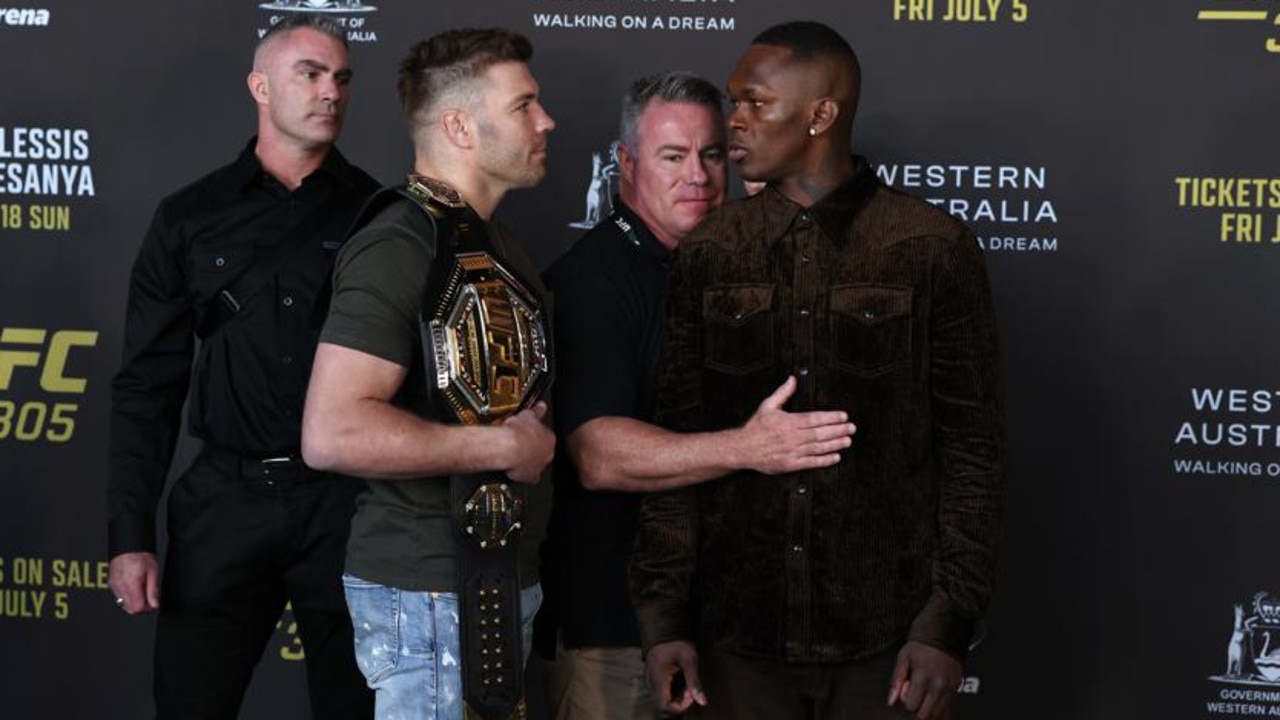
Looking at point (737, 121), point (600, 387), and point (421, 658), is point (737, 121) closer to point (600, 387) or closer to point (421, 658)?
point (600, 387)

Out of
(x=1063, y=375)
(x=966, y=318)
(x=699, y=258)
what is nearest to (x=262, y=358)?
(x=699, y=258)

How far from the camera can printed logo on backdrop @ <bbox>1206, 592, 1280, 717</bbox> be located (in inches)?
153

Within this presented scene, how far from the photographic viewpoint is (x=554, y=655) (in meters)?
3.05

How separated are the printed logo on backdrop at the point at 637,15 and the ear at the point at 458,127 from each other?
1.49 metres

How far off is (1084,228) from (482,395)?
192 cm

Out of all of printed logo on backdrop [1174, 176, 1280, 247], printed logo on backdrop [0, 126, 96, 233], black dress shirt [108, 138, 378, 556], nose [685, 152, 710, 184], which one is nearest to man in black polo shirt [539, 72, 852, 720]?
nose [685, 152, 710, 184]

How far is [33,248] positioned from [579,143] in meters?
1.42

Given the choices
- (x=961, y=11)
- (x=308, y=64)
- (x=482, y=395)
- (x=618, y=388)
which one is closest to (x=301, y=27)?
(x=308, y=64)

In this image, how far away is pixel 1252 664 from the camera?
391cm

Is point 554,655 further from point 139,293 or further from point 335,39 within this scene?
point 335,39

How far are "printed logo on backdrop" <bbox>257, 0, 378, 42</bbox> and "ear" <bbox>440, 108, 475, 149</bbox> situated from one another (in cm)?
162

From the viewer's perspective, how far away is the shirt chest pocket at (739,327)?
2.60 m

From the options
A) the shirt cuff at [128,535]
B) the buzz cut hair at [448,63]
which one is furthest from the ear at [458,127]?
the shirt cuff at [128,535]

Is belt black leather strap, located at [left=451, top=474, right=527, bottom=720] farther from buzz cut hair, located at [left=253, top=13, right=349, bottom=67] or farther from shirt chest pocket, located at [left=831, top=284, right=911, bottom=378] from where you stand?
buzz cut hair, located at [left=253, top=13, right=349, bottom=67]
